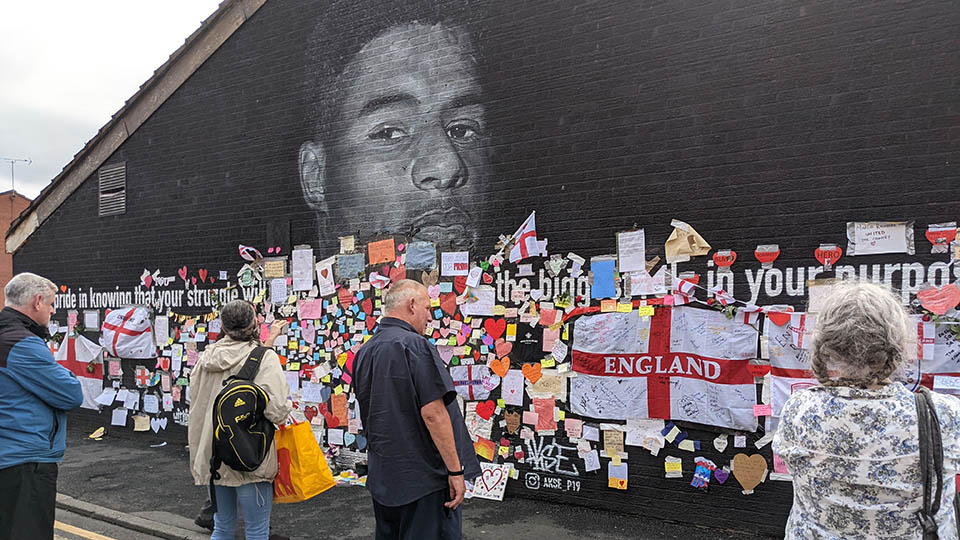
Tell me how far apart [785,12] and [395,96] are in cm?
409

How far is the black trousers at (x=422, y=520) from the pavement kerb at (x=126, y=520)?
9.44 ft

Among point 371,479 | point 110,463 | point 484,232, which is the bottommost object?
point 110,463

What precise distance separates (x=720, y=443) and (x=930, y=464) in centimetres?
374

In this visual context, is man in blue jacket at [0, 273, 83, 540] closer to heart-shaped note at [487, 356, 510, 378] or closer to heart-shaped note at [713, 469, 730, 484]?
heart-shaped note at [487, 356, 510, 378]

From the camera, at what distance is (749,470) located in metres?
5.48

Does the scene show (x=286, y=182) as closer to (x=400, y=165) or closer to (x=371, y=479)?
(x=400, y=165)

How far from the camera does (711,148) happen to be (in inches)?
226

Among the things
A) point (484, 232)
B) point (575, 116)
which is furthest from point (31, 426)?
point (575, 116)

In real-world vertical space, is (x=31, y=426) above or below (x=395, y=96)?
below

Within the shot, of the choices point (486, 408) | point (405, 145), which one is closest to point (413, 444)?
point (486, 408)

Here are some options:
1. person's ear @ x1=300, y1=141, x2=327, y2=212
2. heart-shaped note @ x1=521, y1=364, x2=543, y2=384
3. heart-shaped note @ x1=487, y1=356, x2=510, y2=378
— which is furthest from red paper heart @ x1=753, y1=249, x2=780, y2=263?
person's ear @ x1=300, y1=141, x2=327, y2=212

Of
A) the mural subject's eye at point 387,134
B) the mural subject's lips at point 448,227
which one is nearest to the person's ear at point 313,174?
the mural subject's eye at point 387,134

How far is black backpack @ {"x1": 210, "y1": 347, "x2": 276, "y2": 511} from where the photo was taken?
4.10m

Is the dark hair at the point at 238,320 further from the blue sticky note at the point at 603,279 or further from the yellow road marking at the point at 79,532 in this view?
the blue sticky note at the point at 603,279
